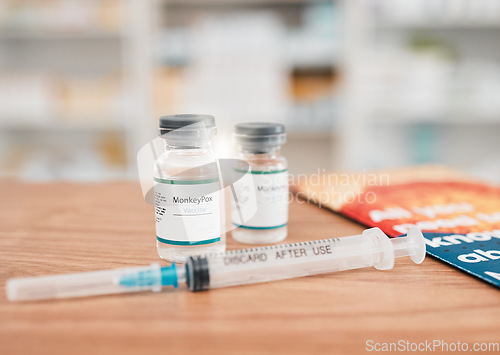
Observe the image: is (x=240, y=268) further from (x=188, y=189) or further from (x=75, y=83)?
(x=75, y=83)

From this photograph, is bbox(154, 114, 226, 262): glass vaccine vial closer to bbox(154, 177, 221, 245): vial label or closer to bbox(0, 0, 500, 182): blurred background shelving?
bbox(154, 177, 221, 245): vial label

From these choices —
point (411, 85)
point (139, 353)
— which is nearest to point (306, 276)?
point (139, 353)

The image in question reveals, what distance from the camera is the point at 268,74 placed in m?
1.92

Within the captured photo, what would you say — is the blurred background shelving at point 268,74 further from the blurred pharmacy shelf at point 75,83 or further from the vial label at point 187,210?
the vial label at point 187,210

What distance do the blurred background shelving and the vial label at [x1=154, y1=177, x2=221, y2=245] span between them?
127cm

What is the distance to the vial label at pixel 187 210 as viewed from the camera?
45cm

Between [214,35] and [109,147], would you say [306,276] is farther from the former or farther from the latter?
[109,147]

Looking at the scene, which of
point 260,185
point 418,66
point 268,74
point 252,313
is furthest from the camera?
point 268,74

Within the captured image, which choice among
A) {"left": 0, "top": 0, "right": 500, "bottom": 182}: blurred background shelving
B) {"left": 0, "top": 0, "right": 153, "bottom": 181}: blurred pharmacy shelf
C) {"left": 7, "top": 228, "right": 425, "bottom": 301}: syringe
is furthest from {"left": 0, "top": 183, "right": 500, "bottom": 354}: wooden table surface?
{"left": 0, "top": 0, "right": 153, "bottom": 181}: blurred pharmacy shelf

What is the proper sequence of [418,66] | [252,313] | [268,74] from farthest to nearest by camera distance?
[268,74]
[418,66]
[252,313]

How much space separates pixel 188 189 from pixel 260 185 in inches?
4.0

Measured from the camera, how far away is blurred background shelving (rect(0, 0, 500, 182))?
6.02ft

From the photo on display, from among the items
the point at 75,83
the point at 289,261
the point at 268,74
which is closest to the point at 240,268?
the point at 289,261

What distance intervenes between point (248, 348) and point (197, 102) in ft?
5.63
